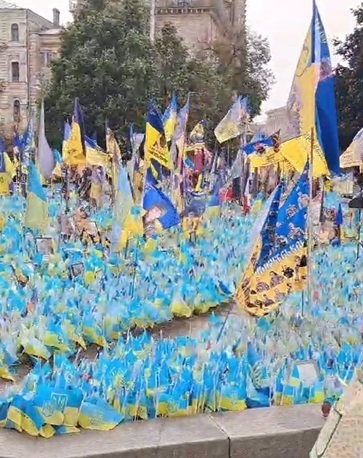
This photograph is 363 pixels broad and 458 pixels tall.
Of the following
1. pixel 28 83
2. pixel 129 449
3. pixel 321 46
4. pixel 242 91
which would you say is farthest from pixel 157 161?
pixel 28 83

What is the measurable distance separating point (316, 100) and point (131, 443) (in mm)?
3418

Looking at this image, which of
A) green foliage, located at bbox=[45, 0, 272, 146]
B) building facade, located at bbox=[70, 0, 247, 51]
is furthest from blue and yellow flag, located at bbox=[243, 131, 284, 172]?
building facade, located at bbox=[70, 0, 247, 51]

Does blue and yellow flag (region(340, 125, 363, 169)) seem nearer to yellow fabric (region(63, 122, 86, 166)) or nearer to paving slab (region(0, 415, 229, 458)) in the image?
yellow fabric (region(63, 122, 86, 166))

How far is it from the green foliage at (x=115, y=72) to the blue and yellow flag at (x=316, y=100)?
18.5 m

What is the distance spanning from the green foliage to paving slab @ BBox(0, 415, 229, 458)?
21.3 m

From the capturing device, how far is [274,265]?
204 inches

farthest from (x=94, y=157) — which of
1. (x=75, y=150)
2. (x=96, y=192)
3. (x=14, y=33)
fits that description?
(x=14, y=33)

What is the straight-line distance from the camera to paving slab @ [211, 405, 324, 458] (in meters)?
3.71

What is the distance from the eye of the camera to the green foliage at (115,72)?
24.6 meters

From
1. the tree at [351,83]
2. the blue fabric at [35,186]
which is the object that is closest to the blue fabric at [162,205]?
the blue fabric at [35,186]

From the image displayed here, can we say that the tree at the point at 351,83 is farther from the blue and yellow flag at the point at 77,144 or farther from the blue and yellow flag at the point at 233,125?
the blue and yellow flag at the point at 77,144

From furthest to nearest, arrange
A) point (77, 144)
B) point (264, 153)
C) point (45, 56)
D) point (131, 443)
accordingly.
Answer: point (45, 56), point (77, 144), point (264, 153), point (131, 443)

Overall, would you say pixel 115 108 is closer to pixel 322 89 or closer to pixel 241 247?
pixel 241 247

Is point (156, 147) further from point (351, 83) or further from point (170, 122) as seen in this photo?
point (351, 83)
